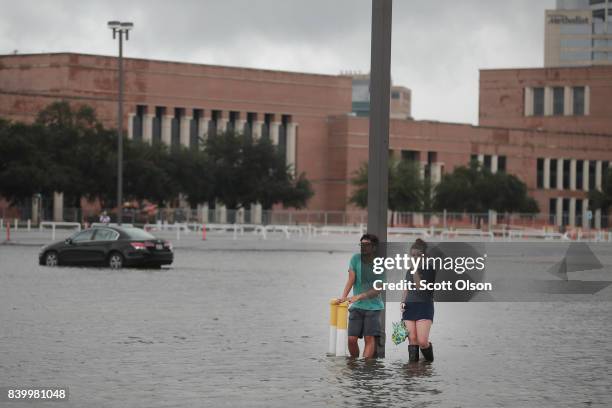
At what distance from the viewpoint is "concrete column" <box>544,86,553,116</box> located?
6609 inches

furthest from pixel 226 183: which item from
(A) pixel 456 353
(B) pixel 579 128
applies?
(A) pixel 456 353

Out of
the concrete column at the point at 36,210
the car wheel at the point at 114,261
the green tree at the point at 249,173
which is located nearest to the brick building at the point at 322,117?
the green tree at the point at 249,173

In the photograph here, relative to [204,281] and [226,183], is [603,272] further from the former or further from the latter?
[226,183]

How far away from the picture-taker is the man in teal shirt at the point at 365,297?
51.6 ft

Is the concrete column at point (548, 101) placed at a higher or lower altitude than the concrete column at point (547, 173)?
higher

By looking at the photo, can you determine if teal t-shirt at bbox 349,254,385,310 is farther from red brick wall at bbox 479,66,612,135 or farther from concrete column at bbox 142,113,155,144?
red brick wall at bbox 479,66,612,135

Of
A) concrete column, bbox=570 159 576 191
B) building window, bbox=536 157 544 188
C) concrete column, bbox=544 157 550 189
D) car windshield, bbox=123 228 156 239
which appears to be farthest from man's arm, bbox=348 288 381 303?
concrete column, bbox=570 159 576 191

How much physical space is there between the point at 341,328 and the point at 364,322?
503 millimetres

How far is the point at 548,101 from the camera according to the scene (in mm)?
167875

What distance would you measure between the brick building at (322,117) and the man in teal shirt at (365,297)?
3648 inches

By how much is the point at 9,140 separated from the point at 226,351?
75.4 meters

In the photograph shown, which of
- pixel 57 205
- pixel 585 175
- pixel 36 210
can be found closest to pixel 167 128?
pixel 57 205

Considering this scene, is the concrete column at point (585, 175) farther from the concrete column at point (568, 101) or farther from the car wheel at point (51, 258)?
the car wheel at point (51, 258)

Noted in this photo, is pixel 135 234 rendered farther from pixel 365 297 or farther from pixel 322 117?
pixel 322 117
